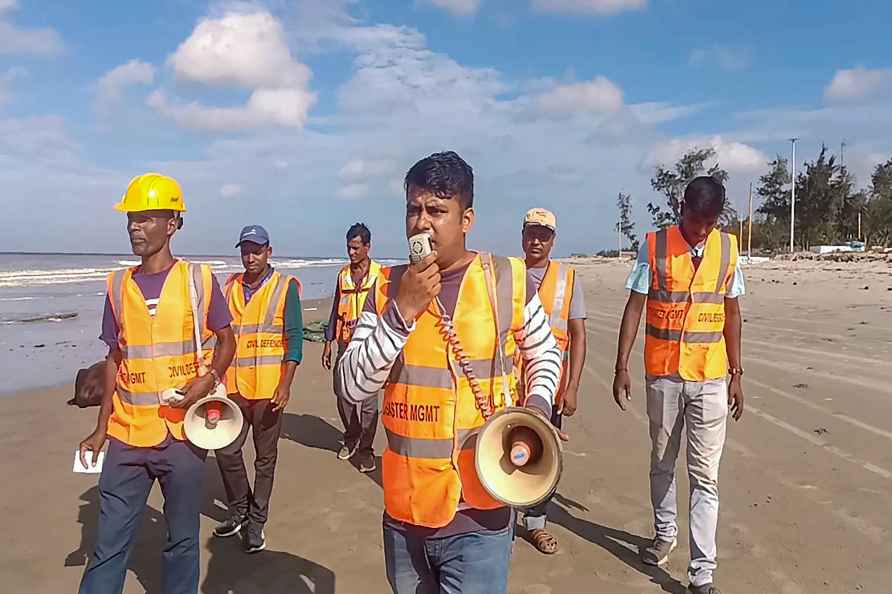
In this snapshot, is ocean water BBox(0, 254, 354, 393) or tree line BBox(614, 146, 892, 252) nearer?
ocean water BBox(0, 254, 354, 393)

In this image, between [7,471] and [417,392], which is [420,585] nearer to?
[417,392]

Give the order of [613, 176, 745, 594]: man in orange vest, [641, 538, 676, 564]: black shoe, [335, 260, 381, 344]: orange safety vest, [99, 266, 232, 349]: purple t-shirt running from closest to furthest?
1. [99, 266, 232, 349]: purple t-shirt
2. [613, 176, 745, 594]: man in orange vest
3. [641, 538, 676, 564]: black shoe
4. [335, 260, 381, 344]: orange safety vest

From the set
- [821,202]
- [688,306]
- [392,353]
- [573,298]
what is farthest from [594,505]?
[821,202]

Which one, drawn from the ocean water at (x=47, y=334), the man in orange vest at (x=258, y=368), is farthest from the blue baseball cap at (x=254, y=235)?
the ocean water at (x=47, y=334)

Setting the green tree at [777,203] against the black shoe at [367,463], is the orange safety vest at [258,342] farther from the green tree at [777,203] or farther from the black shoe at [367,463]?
the green tree at [777,203]

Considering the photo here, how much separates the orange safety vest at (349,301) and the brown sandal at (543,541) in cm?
298

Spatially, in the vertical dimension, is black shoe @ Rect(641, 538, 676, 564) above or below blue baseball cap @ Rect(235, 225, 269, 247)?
below

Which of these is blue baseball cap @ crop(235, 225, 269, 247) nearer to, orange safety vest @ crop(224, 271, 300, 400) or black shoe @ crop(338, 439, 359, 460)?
orange safety vest @ crop(224, 271, 300, 400)

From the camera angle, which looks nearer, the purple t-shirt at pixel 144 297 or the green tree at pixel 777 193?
the purple t-shirt at pixel 144 297

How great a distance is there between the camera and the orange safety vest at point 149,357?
136 inches

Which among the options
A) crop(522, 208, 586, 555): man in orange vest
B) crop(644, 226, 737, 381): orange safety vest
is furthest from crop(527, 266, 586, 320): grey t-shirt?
crop(644, 226, 737, 381): orange safety vest

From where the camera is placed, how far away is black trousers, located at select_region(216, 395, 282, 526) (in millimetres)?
5105

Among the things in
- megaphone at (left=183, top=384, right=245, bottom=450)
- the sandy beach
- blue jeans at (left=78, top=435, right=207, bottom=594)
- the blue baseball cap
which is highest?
the blue baseball cap

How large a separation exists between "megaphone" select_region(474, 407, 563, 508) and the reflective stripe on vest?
324 centimetres
